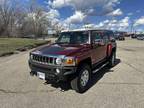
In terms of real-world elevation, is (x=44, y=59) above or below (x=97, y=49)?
below

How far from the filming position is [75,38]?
6.76 meters

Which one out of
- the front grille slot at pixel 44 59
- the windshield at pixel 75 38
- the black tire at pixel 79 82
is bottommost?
the black tire at pixel 79 82

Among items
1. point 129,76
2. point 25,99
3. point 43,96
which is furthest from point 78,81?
point 129,76

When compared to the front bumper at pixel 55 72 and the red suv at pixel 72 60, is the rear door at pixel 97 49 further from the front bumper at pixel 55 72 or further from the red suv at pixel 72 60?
the front bumper at pixel 55 72

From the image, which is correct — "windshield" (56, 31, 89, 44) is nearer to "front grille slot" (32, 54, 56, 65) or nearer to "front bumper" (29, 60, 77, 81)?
"front grille slot" (32, 54, 56, 65)

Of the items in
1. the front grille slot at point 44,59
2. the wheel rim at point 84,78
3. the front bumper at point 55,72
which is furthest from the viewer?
the wheel rim at point 84,78

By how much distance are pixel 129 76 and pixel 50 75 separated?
3611mm

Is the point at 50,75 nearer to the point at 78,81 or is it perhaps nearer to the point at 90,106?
the point at 78,81

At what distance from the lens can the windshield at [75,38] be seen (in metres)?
6.48

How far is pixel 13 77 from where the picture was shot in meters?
7.22

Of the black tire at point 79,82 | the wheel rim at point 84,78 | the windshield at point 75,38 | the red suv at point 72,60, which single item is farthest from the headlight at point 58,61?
the windshield at point 75,38

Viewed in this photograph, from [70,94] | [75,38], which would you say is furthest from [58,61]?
[75,38]

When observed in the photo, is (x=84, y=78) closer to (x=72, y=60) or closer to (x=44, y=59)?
(x=72, y=60)

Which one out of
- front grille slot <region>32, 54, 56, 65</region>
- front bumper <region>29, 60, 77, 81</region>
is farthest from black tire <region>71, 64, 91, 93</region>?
front grille slot <region>32, 54, 56, 65</region>
